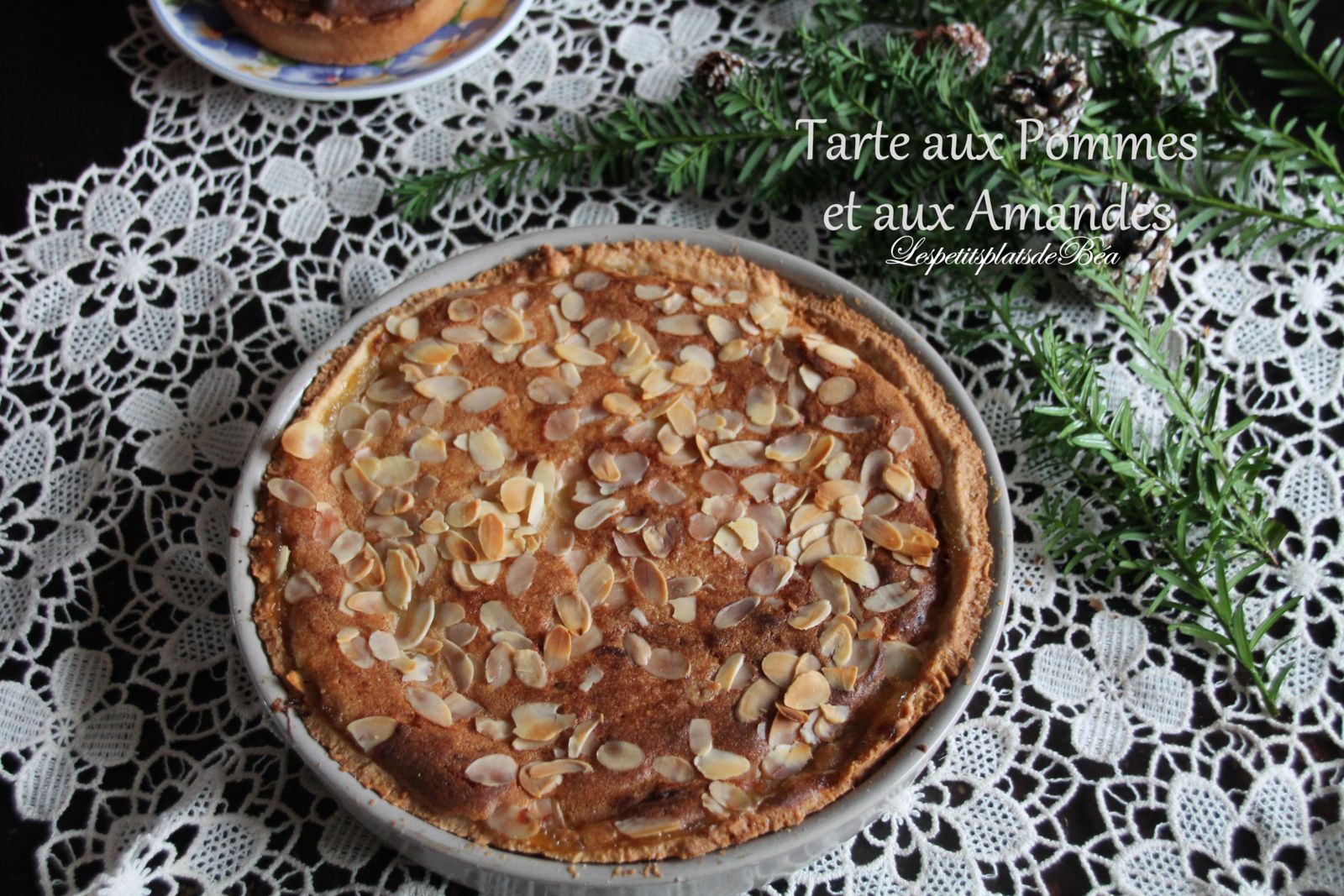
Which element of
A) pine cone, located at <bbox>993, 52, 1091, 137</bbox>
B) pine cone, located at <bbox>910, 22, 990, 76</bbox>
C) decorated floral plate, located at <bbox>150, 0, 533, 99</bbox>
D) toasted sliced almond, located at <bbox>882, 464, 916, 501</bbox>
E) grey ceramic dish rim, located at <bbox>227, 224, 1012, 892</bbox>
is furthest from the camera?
decorated floral plate, located at <bbox>150, 0, 533, 99</bbox>

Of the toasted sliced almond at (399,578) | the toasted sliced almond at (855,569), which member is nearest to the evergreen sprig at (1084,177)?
the toasted sliced almond at (855,569)

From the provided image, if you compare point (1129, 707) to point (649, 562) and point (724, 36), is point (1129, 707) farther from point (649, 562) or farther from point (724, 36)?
point (724, 36)

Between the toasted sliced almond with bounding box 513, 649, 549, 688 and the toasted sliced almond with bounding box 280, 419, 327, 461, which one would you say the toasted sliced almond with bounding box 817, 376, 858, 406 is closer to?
the toasted sliced almond with bounding box 513, 649, 549, 688

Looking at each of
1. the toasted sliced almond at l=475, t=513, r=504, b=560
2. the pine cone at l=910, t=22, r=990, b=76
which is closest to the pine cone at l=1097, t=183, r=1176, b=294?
the pine cone at l=910, t=22, r=990, b=76

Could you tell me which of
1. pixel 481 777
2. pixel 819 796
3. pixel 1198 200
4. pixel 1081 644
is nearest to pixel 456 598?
pixel 481 777

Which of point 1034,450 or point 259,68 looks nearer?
point 1034,450

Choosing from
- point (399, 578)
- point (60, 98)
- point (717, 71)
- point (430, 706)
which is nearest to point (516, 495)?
point (399, 578)
